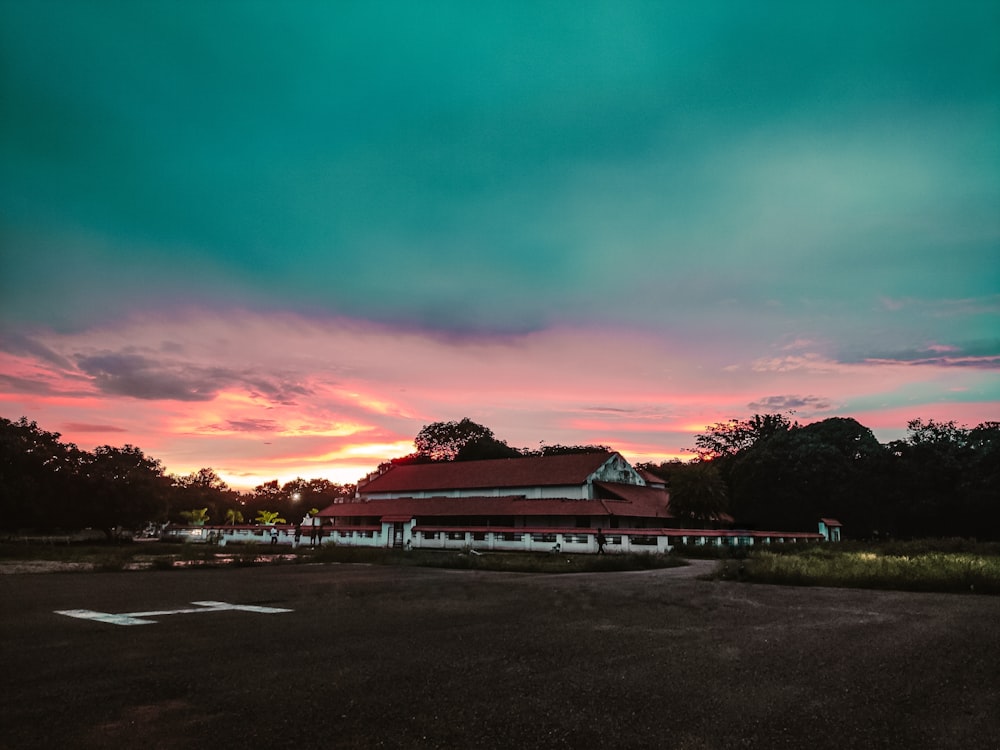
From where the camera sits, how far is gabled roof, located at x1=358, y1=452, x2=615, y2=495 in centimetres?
5875

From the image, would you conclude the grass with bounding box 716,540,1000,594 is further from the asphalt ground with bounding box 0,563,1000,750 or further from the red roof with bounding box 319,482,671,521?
the red roof with bounding box 319,482,671,521

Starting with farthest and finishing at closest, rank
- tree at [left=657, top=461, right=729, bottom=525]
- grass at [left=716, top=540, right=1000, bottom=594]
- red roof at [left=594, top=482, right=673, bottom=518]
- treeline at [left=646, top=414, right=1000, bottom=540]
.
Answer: treeline at [left=646, top=414, right=1000, bottom=540], tree at [left=657, top=461, right=729, bottom=525], red roof at [left=594, top=482, right=673, bottom=518], grass at [left=716, top=540, right=1000, bottom=594]

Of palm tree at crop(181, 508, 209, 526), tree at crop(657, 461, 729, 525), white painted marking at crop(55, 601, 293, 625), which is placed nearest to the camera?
white painted marking at crop(55, 601, 293, 625)

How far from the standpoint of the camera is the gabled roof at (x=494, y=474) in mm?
58750

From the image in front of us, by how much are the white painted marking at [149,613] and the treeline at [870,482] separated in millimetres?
47304

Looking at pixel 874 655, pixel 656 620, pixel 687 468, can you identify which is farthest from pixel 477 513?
pixel 874 655

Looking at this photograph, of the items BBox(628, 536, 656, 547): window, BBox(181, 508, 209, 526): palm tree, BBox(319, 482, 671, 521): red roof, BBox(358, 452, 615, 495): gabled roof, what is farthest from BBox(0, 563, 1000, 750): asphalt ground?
BBox(181, 508, 209, 526): palm tree

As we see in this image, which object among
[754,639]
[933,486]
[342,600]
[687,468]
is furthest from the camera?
[933,486]

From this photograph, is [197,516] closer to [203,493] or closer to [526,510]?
[203,493]

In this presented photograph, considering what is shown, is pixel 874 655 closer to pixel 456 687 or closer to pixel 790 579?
pixel 456 687

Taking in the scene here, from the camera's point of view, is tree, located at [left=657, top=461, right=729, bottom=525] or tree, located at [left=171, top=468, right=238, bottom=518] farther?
tree, located at [left=171, top=468, right=238, bottom=518]

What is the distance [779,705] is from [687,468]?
49419 mm

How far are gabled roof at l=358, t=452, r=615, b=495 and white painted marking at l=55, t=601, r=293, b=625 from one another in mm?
44748

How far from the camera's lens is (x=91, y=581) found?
2042 centimetres
